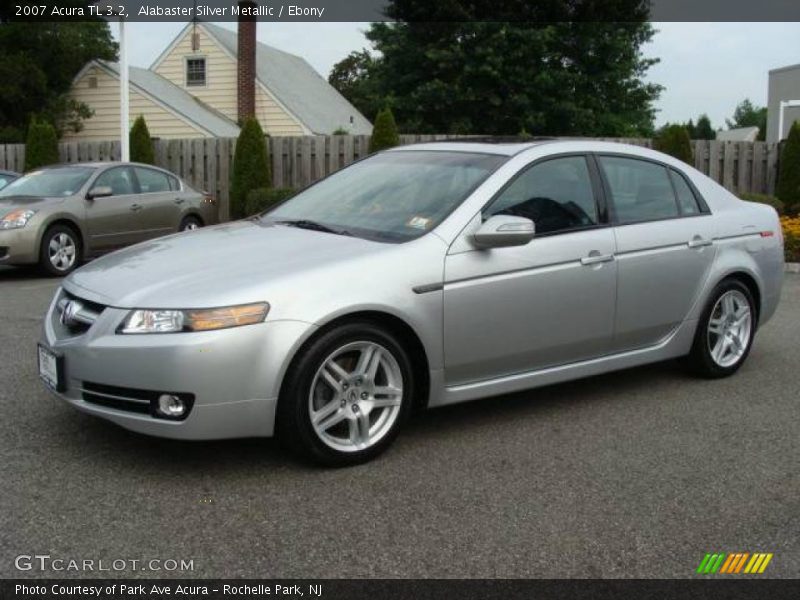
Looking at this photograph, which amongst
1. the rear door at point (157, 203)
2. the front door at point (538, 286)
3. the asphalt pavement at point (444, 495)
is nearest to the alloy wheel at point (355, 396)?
the asphalt pavement at point (444, 495)

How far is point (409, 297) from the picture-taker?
434 cm

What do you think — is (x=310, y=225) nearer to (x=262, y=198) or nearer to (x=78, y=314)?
(x=78, y=314)

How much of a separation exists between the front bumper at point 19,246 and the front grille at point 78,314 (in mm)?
6897

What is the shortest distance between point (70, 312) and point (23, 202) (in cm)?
763

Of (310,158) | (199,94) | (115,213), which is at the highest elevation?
(199,94)

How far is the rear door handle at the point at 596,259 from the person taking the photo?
5051 mm

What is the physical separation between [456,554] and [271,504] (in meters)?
0.85

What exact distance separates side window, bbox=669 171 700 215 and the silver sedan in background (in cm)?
780

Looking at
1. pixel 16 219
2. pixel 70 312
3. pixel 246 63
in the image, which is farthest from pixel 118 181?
pixel 246 63

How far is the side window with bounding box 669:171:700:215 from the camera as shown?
19.1 ft

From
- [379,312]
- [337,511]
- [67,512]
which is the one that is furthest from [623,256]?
[67,512]

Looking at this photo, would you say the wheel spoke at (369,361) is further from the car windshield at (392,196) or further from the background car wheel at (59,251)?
the background car wheel at (59,251)

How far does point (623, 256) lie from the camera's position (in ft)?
17.2
